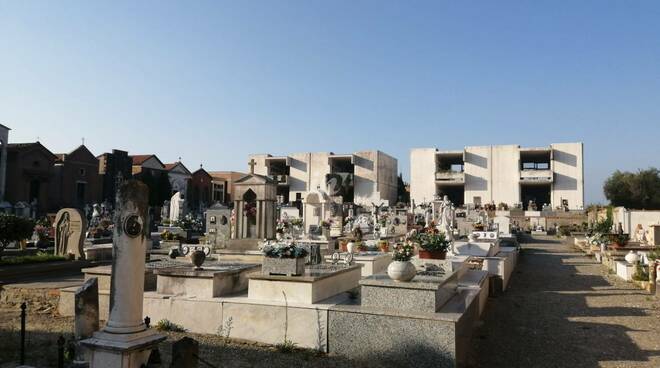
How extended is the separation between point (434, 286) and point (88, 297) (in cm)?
488

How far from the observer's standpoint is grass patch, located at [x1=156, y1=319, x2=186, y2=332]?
8062mm

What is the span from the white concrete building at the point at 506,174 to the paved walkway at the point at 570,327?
43275 millimetres

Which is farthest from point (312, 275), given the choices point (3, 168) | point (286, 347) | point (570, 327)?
point (3, 168)

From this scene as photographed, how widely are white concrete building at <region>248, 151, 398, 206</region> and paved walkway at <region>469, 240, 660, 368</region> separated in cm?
4985

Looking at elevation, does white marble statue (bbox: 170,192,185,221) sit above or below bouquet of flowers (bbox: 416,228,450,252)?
above

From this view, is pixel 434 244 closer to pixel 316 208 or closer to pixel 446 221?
pixel 446 221

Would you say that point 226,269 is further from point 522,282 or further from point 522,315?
point 522,282

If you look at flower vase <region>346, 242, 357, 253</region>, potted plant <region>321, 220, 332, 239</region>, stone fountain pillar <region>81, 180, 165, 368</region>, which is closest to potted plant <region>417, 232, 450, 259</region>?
flower vase <region>346, 242, 357, 253</region>

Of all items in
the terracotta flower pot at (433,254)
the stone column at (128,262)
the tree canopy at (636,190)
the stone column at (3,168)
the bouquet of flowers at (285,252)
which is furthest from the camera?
the tree canopy at (636,190)

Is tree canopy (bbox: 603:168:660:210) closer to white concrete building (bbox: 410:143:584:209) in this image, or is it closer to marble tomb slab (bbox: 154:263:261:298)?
white concrete building (bbox: 410:143:584:209)

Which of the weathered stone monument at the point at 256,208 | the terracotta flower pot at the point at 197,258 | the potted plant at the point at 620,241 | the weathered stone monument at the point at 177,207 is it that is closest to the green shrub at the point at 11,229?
the weathered stone monument at the point at 256,208

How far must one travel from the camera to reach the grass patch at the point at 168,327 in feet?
26.5

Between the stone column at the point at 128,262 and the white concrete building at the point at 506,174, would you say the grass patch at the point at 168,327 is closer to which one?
the stone column at the point at 128,262

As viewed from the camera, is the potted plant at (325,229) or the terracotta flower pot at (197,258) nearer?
the terracotta flower pot at (197,258)
